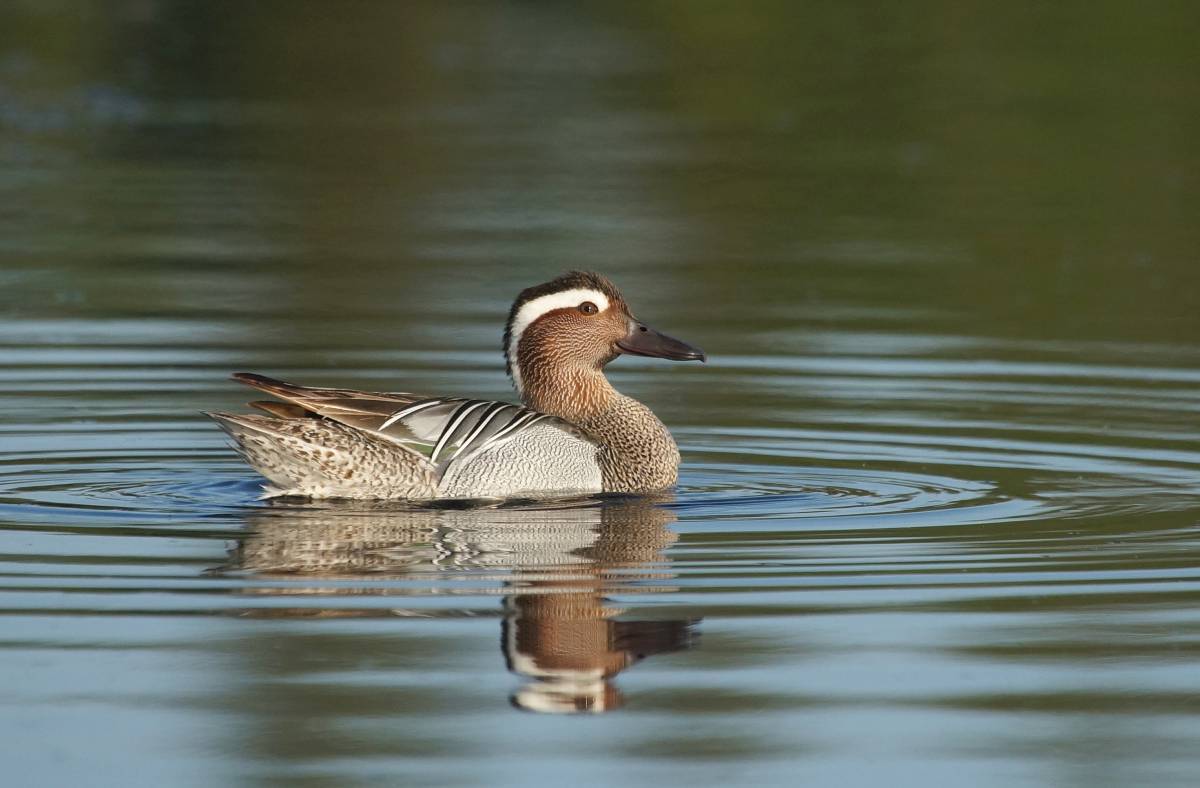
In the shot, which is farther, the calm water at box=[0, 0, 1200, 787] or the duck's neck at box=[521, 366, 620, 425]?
the duck's neck at box=[521, 366, 620, 425]

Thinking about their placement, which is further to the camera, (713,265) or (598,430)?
(713,265)

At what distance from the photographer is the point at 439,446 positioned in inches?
380

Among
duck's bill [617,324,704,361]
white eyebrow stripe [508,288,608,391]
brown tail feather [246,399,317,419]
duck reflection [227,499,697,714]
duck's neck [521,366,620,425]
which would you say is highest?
white eyebrow stripe [508,288,608,391]

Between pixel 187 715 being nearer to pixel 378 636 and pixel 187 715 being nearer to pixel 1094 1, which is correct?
pixel 378 636

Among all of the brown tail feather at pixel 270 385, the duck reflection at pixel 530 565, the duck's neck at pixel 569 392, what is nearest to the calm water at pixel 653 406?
the duck reflection at pixel 530 565

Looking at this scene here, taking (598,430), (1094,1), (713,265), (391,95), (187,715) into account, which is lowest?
(187,715)

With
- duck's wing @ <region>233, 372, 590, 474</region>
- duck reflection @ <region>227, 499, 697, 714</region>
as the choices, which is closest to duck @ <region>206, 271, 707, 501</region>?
duck's wing @ <region>233, 372, 590, 474</region>

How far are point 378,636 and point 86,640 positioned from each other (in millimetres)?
899

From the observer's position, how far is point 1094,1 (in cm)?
3375

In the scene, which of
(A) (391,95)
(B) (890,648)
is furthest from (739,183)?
(B) (890,648)

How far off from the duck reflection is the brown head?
35.4 inches

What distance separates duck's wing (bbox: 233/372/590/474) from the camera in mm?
9578

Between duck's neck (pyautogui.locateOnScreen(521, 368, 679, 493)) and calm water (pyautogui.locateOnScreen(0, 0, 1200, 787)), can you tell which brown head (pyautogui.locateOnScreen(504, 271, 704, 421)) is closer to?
duck's neck (pyautogui.locateOnScreen(521, 368, 679, 493))

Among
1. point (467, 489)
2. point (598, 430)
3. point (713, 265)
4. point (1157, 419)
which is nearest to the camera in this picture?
point (467, 489)
